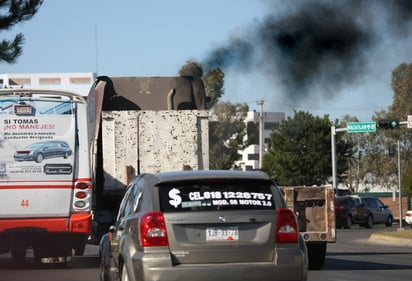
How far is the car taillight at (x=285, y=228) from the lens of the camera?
1063 centimetres

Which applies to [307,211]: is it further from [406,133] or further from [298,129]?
[406,133]

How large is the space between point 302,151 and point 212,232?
60.6m

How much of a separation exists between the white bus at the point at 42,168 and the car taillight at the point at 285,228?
7974mm

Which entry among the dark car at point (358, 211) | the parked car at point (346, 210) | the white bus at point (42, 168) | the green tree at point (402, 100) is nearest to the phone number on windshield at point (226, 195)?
the white bus at point (42, 168)

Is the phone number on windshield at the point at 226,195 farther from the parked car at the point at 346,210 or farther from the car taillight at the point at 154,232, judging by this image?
the parked car at the point at 346,210

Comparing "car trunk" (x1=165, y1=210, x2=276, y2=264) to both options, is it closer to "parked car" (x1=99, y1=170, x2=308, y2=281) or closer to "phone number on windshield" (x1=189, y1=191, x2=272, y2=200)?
"parked car" (x1=99, y1=170, x2=308, y2=281)

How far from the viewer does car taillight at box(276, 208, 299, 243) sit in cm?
1063

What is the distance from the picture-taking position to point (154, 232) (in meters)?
10.4

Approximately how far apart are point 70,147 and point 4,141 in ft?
3.94

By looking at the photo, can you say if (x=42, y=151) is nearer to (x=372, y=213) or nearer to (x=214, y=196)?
(x=214, y=196)

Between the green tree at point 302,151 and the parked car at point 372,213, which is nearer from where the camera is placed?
the parked car at point 372,213

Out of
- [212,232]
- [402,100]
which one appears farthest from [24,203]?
[402,100]

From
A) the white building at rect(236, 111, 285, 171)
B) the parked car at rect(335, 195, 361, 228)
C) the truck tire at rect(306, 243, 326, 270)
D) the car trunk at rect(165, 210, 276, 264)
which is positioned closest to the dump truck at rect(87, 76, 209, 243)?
the truck tire at rect(306, 243, 326, 270)

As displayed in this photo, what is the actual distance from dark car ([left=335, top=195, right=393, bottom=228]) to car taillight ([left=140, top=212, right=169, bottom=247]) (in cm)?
3543
